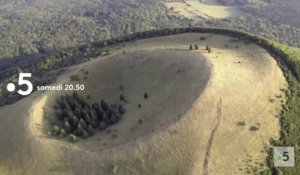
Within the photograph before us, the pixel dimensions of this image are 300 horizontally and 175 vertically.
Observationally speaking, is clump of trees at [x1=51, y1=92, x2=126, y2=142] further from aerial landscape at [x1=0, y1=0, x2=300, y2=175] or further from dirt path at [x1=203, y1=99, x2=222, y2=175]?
dirt path at [x1=203, y1=99, x2=222, y2=175]

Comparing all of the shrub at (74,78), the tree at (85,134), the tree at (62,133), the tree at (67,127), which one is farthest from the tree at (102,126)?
the shrub at (74,78)

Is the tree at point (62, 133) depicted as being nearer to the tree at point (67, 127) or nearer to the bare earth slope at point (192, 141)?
the tree at point (67, 127)

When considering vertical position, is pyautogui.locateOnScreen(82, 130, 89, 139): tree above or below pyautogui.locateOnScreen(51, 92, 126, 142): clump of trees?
below

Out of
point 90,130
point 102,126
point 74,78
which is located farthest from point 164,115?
→ point 74,78

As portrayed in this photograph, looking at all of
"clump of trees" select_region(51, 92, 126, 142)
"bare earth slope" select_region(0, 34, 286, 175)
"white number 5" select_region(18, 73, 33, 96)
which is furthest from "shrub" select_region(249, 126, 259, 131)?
"white number 5" select_region(18, 73, 33, 96)

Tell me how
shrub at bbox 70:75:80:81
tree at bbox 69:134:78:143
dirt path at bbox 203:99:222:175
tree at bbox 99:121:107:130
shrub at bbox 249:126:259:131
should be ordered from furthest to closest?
shrub at bbox 70:75:80:81 → tree at bbox 99:121:107:130 → tree at bbox 69:134:78:143 → shrub at bbox 249:126:259:131 → dirt path at bbox 203:99:222:175
